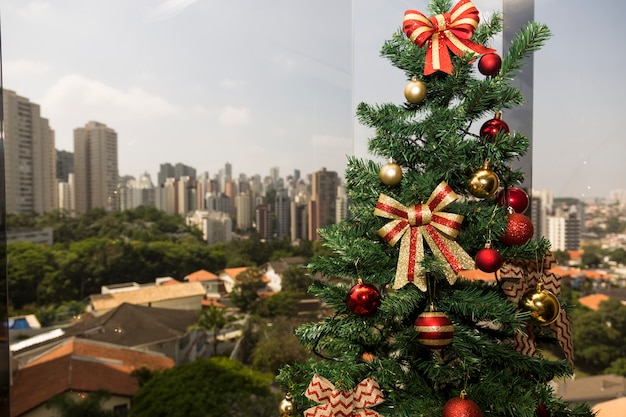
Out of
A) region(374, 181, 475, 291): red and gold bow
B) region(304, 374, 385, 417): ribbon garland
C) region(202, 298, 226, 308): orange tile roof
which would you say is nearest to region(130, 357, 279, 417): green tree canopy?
region(202, 298, 226, 308): orange tile roof

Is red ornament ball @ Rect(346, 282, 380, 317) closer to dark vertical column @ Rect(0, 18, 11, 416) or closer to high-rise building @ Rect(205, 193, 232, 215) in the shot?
high-rise building @ Rect(205, 193, 232, 215)

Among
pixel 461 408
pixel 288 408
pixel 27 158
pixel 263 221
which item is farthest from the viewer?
pixel 263 221

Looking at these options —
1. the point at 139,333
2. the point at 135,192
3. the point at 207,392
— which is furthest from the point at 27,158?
the point at 207,392

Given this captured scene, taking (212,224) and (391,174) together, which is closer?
(391,174)

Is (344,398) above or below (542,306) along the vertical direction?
below

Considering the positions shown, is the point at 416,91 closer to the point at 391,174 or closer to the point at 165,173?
the point at 391,174

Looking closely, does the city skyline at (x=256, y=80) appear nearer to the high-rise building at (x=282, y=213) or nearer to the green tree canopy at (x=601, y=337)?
the high-rise building at (x=282, y=213)
